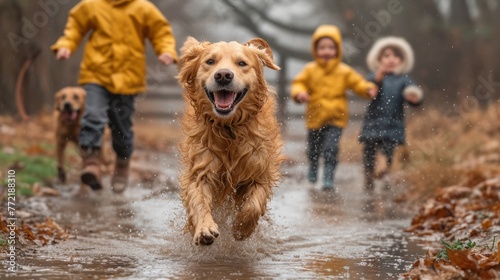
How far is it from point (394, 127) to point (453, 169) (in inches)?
41.1

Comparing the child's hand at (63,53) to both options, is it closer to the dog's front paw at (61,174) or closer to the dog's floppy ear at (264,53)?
the dog's front paw at (61,174)

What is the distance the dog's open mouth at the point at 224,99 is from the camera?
5.38 meters

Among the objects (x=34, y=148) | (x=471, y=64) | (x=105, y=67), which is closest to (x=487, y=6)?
(x=471, y=64)

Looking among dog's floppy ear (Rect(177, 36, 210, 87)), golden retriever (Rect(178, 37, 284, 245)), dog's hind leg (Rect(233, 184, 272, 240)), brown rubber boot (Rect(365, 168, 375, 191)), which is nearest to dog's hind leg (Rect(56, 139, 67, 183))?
brown rubber boot (Rect(365, 168, 375, 191))

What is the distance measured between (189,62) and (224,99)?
1.48 feet

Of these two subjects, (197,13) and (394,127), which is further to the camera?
(197,13)

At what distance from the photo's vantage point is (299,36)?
2736 centimetres

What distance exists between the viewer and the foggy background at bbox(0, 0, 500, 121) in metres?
16.7

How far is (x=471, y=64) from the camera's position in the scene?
1936 centimetres

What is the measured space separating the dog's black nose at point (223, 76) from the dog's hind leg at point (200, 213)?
28.3 inches

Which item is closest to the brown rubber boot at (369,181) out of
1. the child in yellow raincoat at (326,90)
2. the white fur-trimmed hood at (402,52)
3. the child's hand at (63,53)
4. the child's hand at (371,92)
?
the child in yellow raincoat at (326,90)

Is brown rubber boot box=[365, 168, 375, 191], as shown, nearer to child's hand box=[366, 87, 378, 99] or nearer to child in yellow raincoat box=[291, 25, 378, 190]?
child in yellow raincoat box=[291, 25, 378, 190]

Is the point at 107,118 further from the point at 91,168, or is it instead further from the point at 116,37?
the point at 116,37

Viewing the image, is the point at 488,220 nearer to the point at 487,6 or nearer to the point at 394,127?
the point at 394,127
